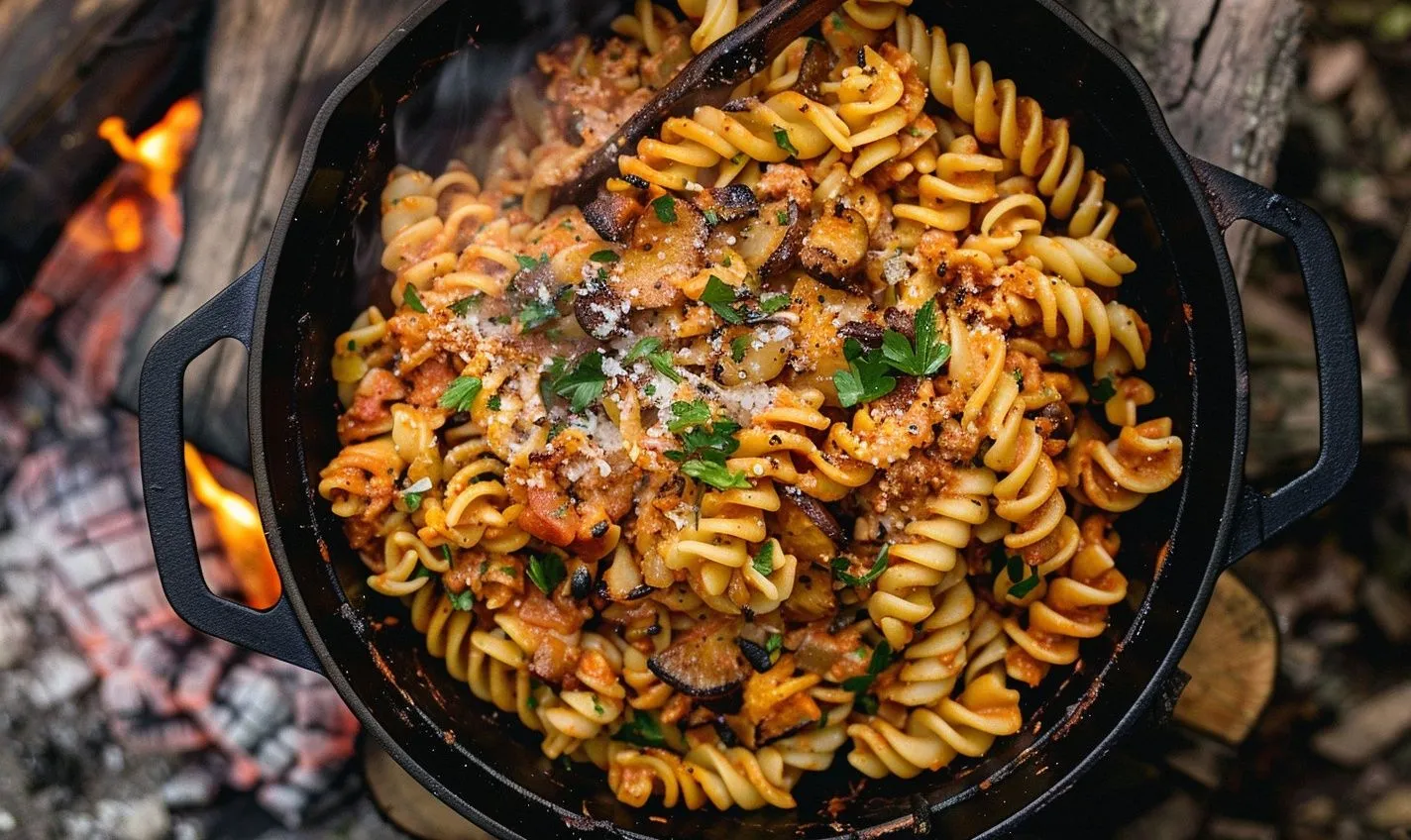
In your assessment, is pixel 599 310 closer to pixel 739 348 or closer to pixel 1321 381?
pixel 739 348

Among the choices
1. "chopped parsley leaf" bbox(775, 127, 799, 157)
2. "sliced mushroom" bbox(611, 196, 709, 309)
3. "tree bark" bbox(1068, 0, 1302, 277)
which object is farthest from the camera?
"tree bark" bbox(1068, 0, 1302, 277)

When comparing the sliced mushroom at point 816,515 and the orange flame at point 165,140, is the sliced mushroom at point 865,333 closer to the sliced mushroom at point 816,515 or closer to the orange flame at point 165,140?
the sliced mushroom at point 816,515

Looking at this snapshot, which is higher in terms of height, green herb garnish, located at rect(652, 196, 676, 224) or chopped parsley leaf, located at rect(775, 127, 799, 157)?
chopped parsley leaf, located at rect(775, 127, 799, 157)

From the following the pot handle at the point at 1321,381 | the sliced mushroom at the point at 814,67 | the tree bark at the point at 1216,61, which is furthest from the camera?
the tree bark at the point at 1216,61

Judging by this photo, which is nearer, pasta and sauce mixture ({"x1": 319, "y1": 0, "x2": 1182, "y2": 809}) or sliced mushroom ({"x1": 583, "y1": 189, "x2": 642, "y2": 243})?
pasta and sauce mixture ({"x1": 319, "y1": 0, "x2": 1182, "y2": 809})

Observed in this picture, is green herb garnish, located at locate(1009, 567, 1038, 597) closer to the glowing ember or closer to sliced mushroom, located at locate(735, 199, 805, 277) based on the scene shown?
sliced mushroom, located at locate(735, 199, 805, 277)

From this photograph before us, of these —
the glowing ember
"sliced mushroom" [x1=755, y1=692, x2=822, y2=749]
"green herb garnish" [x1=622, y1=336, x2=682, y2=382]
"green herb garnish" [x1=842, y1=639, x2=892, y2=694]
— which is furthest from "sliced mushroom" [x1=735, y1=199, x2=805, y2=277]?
Answer: the glowing ember

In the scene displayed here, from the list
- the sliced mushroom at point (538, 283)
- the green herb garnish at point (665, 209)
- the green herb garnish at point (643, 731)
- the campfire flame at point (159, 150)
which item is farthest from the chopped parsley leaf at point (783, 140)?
the campfire flame at point (159, 150)

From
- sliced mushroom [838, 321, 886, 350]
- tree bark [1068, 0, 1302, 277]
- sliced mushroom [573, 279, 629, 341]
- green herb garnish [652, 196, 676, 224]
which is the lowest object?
sliced mushroom [573, 279, 629, 341]
